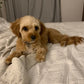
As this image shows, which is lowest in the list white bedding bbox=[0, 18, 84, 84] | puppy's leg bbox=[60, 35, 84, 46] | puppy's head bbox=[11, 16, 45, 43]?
white bedding bbox=[0, 18, 84, 84]

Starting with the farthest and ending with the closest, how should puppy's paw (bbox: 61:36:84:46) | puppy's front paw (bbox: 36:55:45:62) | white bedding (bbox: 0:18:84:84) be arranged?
1. puppy's paw (bbox: 61:36:84:46)
2. puppy's front paw (bbox: 36:55:45:62)
3. white bedding (bbox: 0:18:84:84)

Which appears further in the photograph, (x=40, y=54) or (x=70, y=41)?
(x=70, y=41)

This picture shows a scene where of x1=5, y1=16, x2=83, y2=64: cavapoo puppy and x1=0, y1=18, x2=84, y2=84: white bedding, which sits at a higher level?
x1=5, y1=16, x2=83, y2=64: cavapoo puppy

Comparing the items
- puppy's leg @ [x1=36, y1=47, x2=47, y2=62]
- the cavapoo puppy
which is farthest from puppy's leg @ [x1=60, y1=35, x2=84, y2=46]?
puppy's leg @ [x1=36, y1=47, x2=47, y2=62]

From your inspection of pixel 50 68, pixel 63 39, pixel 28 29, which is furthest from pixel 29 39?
pixel 63 39

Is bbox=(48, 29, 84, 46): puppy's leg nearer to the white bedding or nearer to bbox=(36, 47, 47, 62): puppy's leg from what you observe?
the white bedding

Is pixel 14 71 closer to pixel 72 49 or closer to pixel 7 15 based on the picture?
pixel 72 49

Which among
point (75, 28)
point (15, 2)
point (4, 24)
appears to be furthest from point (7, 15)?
point (75, 28)

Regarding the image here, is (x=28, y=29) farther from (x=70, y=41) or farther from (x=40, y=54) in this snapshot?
(x=70, y=41)

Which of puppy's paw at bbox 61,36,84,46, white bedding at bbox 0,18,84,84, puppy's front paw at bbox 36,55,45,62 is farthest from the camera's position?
puppy's paw at bbox 61,36,84,46

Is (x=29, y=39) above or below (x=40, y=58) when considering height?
above

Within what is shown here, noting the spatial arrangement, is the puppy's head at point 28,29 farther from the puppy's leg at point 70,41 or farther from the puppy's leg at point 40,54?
the puppy's leg at point 70,41

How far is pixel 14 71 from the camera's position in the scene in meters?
0.85

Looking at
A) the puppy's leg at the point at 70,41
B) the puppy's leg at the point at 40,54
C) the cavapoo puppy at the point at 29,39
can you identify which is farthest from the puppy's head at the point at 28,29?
the puppy's leg at the point at 70,41
